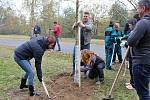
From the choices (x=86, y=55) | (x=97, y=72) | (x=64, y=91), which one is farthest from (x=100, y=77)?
(x=64, y=91)

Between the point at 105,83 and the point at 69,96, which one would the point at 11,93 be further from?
the point at 105,83

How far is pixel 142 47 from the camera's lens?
5625mm

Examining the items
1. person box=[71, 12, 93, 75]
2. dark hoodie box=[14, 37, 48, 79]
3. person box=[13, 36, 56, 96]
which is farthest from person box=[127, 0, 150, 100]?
person box=[71, 12, 93, 75]

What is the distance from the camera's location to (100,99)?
769 centimetres

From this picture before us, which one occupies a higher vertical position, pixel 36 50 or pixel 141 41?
pixel 141 41

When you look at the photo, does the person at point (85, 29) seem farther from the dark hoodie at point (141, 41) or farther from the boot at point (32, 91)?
the dark hoodie at point (141, 41)

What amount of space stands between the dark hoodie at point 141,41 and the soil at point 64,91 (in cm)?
246

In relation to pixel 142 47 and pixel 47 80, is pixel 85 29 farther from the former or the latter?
pixel 142 47

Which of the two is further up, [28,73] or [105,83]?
[28,73]

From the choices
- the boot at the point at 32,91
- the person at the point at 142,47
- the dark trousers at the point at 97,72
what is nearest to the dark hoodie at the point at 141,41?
the person at the point at 142,47

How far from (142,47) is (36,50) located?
2460 millimetres

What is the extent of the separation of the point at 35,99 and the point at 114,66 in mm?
5778

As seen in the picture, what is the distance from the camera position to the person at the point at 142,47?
5.45 metres

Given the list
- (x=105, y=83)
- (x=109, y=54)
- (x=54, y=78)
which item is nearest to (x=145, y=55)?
(x=105, y=83)
